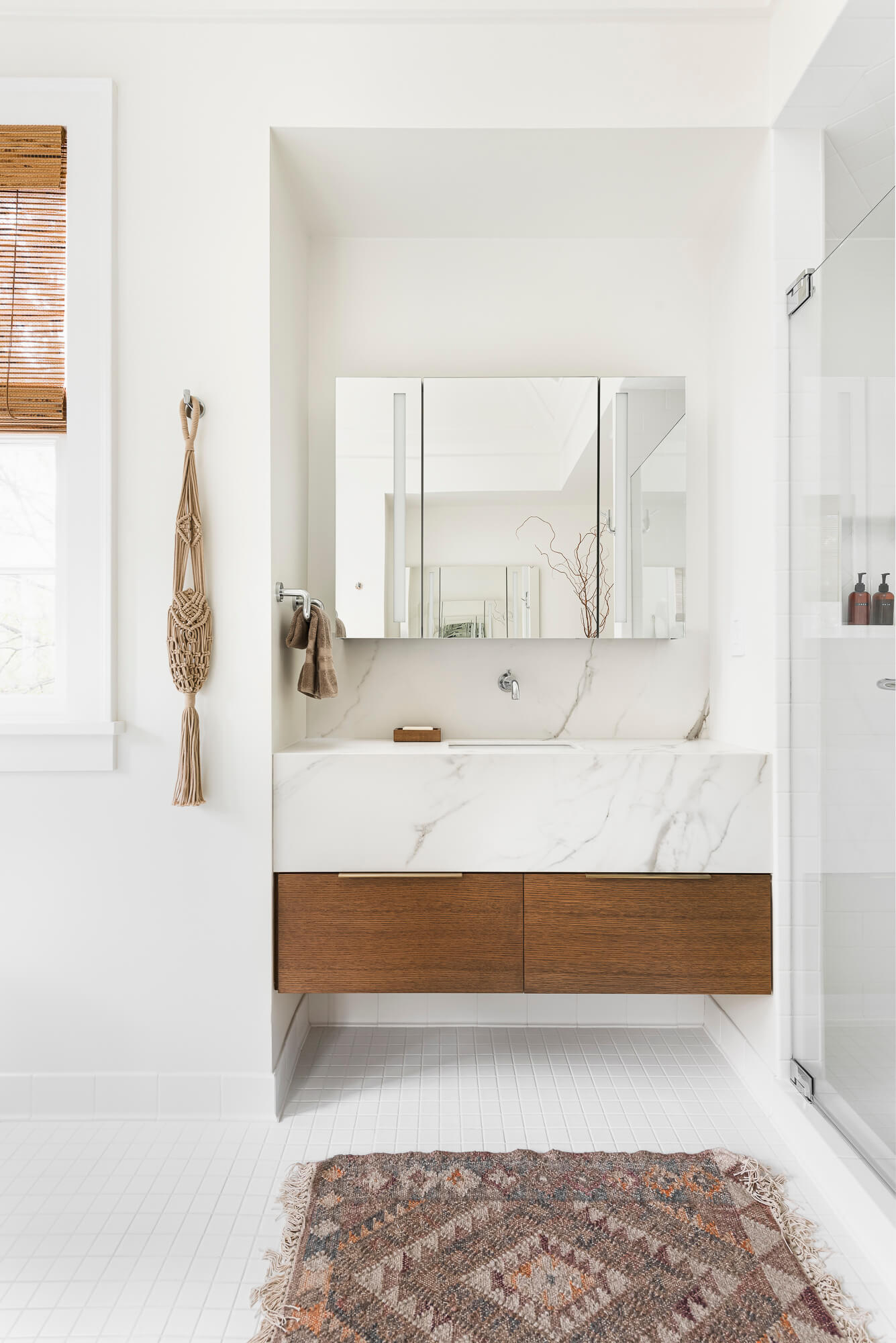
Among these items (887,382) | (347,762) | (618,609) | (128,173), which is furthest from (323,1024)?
(128,173)

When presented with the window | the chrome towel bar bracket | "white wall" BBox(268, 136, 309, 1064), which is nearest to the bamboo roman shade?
the window

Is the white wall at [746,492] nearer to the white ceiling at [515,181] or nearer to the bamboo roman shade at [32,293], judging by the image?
the white ceiling at [515,181]

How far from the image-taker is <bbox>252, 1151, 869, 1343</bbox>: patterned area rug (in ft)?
4.21

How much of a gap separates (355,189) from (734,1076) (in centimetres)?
257

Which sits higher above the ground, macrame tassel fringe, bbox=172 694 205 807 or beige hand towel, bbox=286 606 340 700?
beige hand towel, bbox=286 606 340 700

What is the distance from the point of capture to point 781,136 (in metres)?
1.91

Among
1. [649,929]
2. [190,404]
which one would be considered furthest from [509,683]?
[190,404]

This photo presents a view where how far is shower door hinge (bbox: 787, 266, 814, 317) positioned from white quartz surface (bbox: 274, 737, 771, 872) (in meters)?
1.07

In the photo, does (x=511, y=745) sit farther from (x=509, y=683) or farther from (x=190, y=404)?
(x=190, y=404)

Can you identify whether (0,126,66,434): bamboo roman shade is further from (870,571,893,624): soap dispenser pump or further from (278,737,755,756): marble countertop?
(870,571,893,624): soap dispenser pump

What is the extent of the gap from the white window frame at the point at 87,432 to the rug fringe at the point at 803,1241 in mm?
1660

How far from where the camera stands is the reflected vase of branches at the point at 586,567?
7.58 feet

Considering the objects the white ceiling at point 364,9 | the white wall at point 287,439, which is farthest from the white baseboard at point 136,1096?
the white ceiling at point 364,9

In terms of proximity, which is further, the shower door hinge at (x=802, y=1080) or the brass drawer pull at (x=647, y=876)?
the brass drawer pull at (x=647, y=876)
